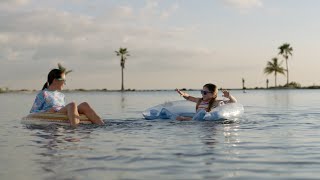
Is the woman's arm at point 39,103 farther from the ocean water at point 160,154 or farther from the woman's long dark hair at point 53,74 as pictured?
the ocean water at point 160,154

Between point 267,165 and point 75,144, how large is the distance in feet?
11.3

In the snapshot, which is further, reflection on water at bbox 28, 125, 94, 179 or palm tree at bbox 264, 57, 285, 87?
palm tree at bbox 264, 57, 285, 87

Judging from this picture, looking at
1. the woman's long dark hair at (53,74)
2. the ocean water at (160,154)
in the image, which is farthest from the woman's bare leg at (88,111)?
the ocean water at (160,154)

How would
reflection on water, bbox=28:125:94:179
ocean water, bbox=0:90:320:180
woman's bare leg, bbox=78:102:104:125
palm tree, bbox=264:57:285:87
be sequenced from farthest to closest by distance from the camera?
palm tree, bbox=264:57:285:87, woman's bare leg, bbox=78:102:104:125, reflection on water, bbox=28:125:94:179, ocean water, bbox=0:90:320:180

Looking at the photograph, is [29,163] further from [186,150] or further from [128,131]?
[128,131]

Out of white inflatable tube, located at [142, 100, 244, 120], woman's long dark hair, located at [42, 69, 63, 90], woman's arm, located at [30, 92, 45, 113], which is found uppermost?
woman's long dark hair, located at [42, 69, 63, 90]

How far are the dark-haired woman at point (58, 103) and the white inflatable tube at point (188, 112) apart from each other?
287 centimetres

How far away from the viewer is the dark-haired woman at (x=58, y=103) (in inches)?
464

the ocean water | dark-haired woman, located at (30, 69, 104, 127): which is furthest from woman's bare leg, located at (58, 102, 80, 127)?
the ocean water

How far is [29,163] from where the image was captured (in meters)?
6.46

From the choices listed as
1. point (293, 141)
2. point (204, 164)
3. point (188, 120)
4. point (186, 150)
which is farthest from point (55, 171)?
point (188, 120)

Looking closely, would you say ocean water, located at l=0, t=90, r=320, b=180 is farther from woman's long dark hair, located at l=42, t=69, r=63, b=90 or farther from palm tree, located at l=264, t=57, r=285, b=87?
palm tree, located at l=264, t=57, r=285, b=87

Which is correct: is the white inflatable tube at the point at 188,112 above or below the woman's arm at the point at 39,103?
below

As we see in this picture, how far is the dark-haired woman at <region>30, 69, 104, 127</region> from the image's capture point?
38.6 ft
